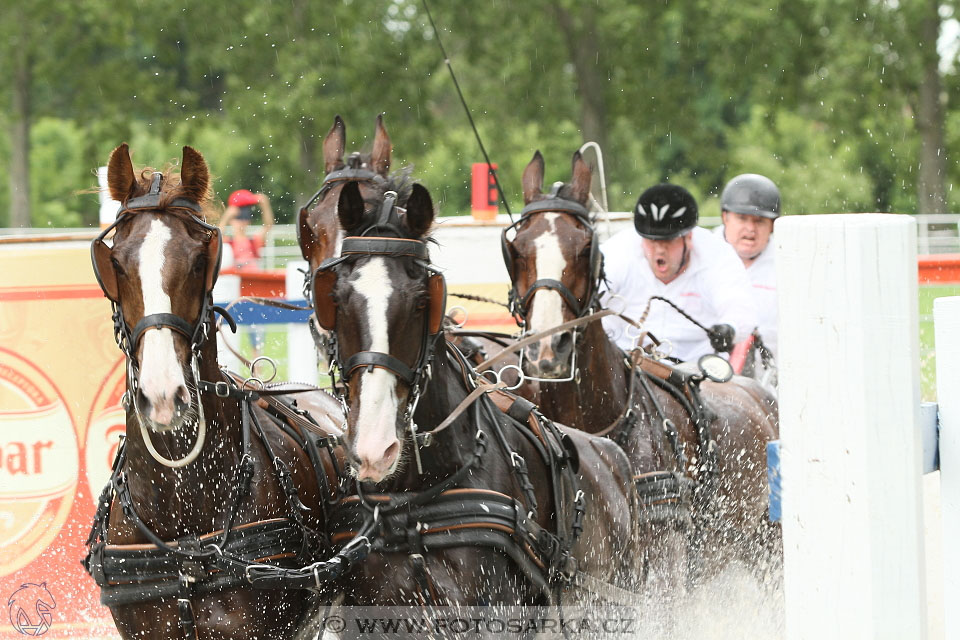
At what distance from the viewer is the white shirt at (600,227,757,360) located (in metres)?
6.02

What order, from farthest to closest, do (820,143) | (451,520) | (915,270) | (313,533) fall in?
(820,143) → (313,533) → (451,520) → (915,270)

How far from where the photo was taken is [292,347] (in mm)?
7316

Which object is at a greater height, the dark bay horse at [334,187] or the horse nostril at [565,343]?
the dark bay horse at [334,187]

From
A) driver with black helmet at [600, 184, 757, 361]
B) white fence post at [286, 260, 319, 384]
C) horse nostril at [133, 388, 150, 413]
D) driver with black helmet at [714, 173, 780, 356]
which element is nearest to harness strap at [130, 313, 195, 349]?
horse nostril at [133, 388, 150, 413]

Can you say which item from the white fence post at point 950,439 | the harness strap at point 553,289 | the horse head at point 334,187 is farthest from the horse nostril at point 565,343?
the white fence post at point 950,439

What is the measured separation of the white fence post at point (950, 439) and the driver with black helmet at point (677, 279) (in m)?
3.89

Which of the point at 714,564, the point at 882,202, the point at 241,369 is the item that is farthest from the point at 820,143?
the point at 714,564

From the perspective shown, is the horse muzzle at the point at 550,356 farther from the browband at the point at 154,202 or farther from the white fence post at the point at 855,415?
the white fence post at the point at 855,415

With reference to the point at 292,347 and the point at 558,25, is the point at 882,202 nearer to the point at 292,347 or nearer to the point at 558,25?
the point at 558,25

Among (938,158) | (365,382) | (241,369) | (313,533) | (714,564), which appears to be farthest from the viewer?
(938,158)

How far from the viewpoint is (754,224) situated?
22.6 feet

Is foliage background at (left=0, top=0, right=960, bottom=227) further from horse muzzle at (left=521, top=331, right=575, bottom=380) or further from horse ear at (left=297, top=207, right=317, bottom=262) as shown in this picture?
horse muzzle at (left=521, top=331, right=575, bottom=380)

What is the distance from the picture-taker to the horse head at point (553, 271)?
481cm

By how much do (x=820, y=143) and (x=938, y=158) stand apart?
20.0 feet
